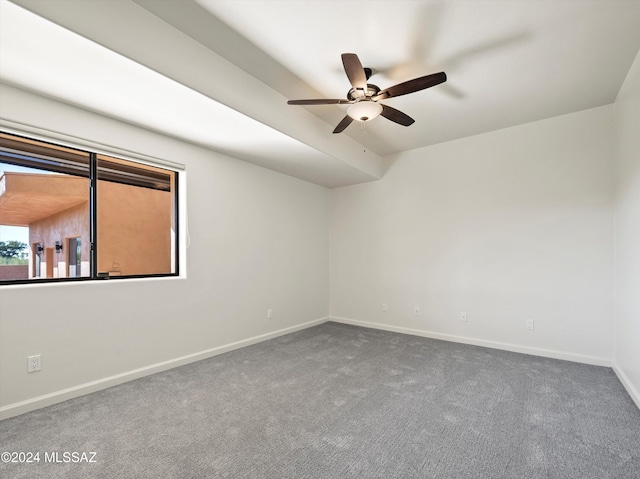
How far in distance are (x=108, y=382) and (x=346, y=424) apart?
2.08 meters

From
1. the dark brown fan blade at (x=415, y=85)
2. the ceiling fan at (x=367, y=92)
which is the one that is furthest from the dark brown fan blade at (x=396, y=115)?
the dark brown fan blade at (x=415, y=85)

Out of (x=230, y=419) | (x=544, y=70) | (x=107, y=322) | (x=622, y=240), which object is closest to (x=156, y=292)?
(x=107, y=322)

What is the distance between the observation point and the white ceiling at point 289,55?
6.10ft

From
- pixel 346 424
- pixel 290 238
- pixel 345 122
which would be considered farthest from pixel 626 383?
pixel 290 238

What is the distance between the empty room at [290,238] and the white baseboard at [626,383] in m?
0.03

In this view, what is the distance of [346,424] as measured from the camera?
209cm

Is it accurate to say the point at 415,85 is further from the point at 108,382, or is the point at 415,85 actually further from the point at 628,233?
the point at 108,382

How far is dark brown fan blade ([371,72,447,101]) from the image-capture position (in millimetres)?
2158

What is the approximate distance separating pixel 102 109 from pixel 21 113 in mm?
502

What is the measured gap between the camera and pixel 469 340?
13.0 feet

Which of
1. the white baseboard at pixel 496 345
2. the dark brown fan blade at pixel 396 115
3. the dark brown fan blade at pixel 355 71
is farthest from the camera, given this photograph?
the white baseboard at pixel 496 345

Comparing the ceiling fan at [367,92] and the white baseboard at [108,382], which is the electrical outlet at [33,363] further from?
the ceiling fan at [367,92]

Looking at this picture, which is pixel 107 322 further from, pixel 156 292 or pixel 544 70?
pixel 544 70

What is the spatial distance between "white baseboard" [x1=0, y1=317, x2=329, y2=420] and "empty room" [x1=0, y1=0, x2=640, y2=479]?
2cm
